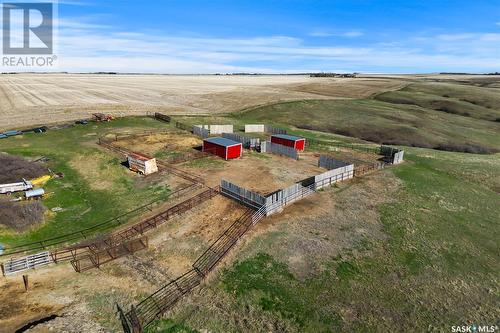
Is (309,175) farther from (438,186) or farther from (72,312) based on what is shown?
(72,312)

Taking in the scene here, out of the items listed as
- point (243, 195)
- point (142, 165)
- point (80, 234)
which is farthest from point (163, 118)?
point (80, 234)

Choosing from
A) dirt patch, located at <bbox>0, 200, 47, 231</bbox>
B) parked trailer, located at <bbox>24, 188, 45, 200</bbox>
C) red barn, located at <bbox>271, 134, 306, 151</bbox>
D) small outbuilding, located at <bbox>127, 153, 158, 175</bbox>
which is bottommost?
dirt patch, located at <bbox>0, 200, 47, 231</bbox>

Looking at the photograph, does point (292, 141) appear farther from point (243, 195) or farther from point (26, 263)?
point (26, 263)

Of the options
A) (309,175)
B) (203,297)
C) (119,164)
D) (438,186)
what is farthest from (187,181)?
(438,186)

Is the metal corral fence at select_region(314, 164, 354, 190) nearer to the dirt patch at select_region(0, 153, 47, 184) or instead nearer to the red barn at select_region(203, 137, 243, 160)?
the red barn at select_region(203, 137, 243, 160)

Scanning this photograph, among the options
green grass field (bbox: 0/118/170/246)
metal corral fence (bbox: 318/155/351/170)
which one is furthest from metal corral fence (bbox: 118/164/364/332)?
metal corral fence (bbox: 318/155/351/170)
